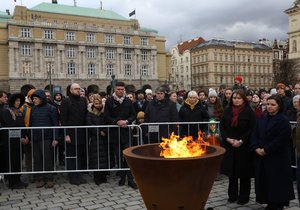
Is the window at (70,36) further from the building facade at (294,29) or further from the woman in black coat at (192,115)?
the woman in black coat at (192,115)

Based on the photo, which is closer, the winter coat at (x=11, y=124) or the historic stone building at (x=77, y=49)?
the winter coat at (x=11, y=124)

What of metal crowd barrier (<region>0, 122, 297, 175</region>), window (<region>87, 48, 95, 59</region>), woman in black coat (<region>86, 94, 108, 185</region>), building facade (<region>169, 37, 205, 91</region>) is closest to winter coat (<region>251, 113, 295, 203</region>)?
metal crowd barrier (<region>0, 122, 297, 175</region>)

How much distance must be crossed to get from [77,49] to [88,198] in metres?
68.0

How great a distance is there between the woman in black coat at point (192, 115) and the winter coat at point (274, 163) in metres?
2.45

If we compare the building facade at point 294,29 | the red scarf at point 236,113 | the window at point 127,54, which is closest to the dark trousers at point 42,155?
the red scarf at point 236,113

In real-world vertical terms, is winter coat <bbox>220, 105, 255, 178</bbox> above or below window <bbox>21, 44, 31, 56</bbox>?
below

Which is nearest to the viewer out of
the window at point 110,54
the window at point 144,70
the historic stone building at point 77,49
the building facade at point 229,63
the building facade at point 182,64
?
the historic stone building at point 77,49

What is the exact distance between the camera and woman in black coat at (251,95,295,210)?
5086 mm

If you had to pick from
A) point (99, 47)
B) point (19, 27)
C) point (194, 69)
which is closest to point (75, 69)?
point (99, 47)

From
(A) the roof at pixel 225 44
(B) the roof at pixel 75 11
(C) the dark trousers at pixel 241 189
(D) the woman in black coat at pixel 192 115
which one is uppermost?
(B) the roof at pixel 75 11

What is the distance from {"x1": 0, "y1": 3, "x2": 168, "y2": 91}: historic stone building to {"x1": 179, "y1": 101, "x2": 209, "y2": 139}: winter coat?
185 feet

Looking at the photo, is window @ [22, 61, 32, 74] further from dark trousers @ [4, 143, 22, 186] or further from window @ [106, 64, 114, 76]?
dark trousers @ [4, 143, 22, 186]

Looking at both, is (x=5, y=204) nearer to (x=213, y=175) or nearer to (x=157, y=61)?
(x=213, y=175)

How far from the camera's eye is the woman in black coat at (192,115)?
25.2 ft
